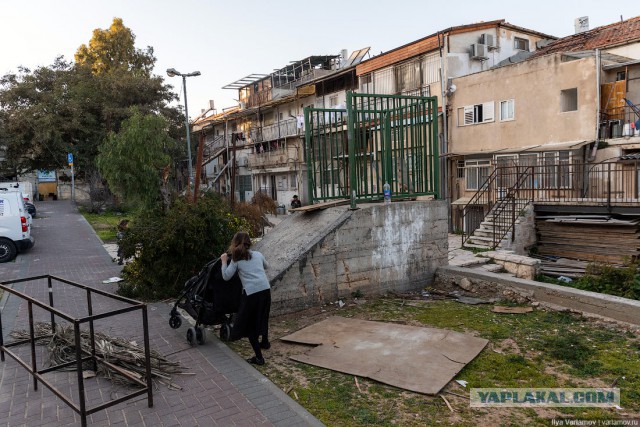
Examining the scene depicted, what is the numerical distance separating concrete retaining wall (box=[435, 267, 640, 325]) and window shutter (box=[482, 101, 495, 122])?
43.5 feet

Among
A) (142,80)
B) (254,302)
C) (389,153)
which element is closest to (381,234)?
(389,153)

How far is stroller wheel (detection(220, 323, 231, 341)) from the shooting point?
6680 millimetres

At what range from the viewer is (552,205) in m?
15.3

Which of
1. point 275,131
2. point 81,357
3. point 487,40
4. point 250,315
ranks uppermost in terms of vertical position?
point 487,40

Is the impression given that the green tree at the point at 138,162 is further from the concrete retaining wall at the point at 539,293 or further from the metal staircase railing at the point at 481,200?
the concrete retaining wall at the point at 539,293

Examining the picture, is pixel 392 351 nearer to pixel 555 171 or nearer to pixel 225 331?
pixel 225 331

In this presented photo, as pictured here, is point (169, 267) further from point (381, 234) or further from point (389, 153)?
point (389, 153)

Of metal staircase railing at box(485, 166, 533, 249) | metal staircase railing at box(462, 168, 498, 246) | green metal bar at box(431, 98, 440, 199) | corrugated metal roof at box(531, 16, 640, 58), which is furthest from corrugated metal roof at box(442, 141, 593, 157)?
green metal bar at box(431, 98, 440, 199)

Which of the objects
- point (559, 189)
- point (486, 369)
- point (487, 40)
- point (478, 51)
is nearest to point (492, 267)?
point (559, 189)

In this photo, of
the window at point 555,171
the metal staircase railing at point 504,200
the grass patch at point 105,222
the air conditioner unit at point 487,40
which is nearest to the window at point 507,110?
the metal staircase railing at point 504,200

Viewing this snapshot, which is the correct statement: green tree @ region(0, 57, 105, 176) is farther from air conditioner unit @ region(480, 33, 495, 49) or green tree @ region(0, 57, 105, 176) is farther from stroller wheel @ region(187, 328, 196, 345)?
stroller wheel @ region(187, 328, 196, 345)

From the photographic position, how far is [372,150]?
9.66 metres

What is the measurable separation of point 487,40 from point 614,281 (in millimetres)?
15914

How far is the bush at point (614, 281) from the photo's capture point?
9.93m
